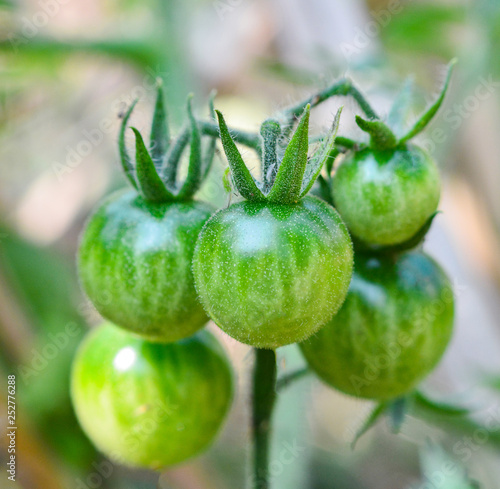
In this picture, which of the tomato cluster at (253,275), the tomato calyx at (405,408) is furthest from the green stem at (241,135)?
the tomato calyx at (405,408)

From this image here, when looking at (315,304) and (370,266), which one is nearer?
(315,304)

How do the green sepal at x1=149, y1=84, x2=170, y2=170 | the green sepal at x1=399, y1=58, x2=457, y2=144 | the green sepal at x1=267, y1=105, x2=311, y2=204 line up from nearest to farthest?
1. the green sepal at x1=267, y1=105, x2=311, y2=204
2. the green sepal at x1=399, y1=58, x2=457, y2=144
3. the green sepal at x1=149, y1=84, x2=170, y2=170

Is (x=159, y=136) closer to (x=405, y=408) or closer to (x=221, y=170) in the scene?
(x=221, y=170)

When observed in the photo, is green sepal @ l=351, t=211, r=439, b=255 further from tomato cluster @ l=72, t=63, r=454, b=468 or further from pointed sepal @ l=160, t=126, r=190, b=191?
pointed sepal @ l=160, t=126, r=190, b=191

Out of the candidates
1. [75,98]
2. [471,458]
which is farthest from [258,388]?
[75,98]

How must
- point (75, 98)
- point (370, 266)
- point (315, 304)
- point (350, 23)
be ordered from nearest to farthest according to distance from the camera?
point (315, 304), point (370, 266), point (350, 23), point (75, 98)

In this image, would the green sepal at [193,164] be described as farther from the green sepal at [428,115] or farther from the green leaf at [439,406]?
the green leaf at [439,406]

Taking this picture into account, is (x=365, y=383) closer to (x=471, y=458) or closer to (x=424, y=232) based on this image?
(x=424, y=232)

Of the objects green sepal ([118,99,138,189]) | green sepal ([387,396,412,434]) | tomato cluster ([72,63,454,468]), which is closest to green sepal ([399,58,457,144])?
tomato cluster ([72,63,454,468])
